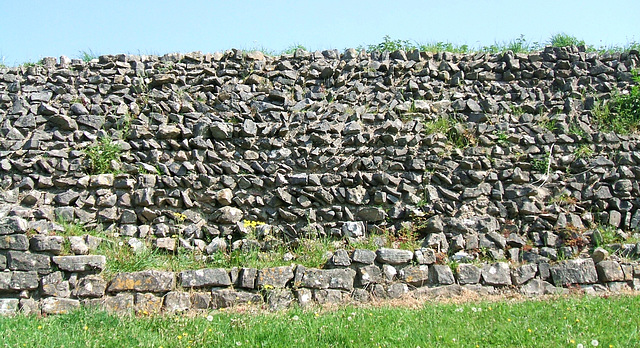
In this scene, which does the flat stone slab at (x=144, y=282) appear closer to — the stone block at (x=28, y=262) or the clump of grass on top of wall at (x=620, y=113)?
the stone block at (x=28, y=262)

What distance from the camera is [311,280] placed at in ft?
20.4

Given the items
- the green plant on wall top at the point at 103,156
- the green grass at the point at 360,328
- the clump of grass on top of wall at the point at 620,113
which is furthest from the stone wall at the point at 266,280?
the clump of grass on top of wall at the point at 620,113

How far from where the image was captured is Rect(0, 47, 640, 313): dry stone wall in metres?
6.29

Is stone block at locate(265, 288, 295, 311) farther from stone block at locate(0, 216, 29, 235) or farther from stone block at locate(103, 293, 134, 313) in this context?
stone block at locate(0, 216, 29, 235)

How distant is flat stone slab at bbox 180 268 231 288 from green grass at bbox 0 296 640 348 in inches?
18.3

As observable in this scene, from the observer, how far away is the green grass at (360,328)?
186 inches

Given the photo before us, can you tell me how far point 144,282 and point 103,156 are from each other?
2.78 m

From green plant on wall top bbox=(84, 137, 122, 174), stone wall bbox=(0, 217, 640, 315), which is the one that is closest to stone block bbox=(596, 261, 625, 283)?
stone wall bbox=(0, 217, 640, 315)

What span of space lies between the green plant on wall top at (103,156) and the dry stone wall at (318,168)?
0.05 meters

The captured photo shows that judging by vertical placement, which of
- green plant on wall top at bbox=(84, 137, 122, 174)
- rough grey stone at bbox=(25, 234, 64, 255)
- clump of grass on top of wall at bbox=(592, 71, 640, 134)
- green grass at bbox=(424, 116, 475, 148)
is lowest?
rough grey stone at bbox=(25, 234, 64, 255)

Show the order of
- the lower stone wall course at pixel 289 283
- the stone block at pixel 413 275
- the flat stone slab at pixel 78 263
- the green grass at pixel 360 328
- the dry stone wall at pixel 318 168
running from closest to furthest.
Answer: the green grass at pixel 360 328
the lower stone wall course at pixel 289 283
the flat stone slab at pixel 78 263
the dry stone wall at pixel 318 168
the stone block at pixel 413 275

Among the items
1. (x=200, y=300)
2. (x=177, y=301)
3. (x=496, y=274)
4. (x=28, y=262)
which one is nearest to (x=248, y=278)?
(x=200, y=300)

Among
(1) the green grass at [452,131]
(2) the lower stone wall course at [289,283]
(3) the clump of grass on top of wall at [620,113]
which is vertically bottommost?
(2) the lower stone wall course at [289,283]

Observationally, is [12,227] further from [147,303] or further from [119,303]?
[147,303]
